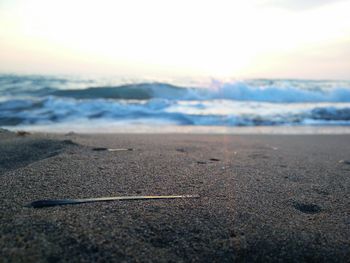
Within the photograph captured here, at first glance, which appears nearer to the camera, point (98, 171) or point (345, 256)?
point (345, 256)

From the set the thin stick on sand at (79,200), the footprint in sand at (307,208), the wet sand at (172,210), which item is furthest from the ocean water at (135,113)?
the footprint in sand at (307,208)

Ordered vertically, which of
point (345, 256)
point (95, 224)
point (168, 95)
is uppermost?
point (168, 95)

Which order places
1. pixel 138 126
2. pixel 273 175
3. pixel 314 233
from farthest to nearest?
1. pixel 138 126
2. pixel 273 175
3. pixel 314 233

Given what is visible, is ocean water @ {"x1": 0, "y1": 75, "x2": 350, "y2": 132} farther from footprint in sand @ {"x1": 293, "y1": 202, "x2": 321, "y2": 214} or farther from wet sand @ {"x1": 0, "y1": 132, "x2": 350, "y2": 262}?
footprint in sand @ {"x1": 293, "y1": 202, "x2": 321, "y2": 214}

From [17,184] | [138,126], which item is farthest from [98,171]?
[138,126]

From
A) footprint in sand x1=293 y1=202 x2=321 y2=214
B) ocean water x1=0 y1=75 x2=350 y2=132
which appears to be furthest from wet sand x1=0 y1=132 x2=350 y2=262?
ocean water x1=0 y1=75 x2=350 y2=132

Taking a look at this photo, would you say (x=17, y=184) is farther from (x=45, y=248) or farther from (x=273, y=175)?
(x=273, y=175)

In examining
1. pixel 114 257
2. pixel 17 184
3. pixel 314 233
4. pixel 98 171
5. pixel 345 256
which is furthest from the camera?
pixel 98 171

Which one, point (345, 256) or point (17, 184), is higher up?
point (17, 184)
